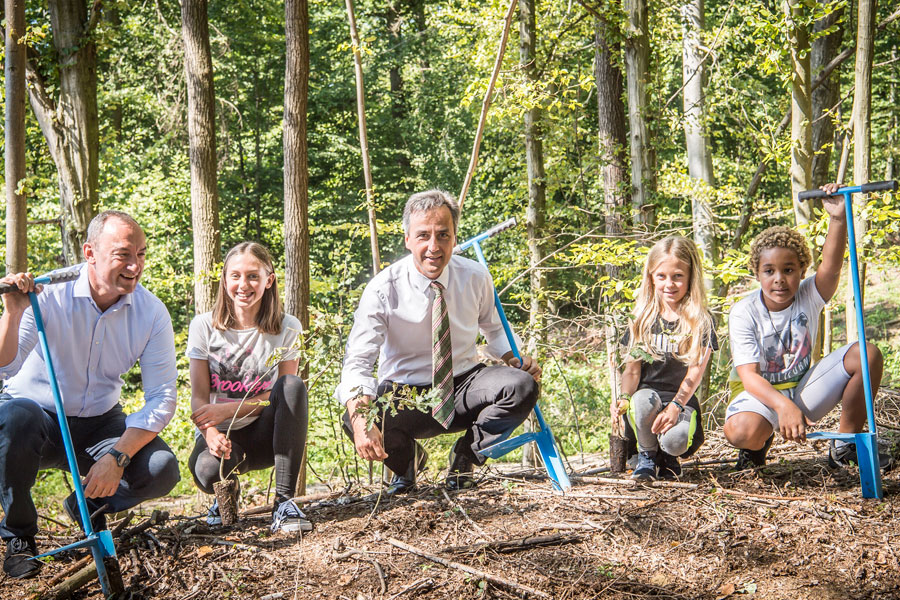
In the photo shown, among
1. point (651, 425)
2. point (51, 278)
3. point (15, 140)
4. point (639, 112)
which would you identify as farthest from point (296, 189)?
point (651, 425)

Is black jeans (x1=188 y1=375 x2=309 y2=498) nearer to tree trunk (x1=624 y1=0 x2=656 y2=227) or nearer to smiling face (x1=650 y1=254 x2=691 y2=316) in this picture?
smiling face (x1=650 y1=254 x2=691 y2=316)

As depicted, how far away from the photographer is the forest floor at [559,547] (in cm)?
272

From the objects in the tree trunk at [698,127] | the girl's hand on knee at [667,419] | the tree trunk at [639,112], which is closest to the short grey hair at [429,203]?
the girl's hand on knee at [667,419]

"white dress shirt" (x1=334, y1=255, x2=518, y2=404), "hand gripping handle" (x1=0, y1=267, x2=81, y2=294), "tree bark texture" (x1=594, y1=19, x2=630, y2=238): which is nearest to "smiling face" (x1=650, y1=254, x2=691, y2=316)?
"white dress shirt" (x1=334, y1=255, x2=518, y2=404)

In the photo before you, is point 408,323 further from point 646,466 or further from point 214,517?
point 646,466

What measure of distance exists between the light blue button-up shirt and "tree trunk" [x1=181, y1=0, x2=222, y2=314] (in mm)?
3659

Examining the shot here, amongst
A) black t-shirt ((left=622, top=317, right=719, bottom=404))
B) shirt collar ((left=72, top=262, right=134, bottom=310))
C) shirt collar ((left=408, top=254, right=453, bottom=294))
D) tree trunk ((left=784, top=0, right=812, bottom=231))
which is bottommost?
black t-shirt ((left=622, top=317, right=719, bottom=404))

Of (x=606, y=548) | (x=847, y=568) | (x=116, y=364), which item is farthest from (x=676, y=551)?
(x=116, y=364)

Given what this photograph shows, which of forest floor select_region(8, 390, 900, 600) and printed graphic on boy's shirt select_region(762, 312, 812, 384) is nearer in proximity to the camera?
forest floor select_region(8, 390, 900, 600)

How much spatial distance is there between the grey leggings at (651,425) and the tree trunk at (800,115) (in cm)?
213

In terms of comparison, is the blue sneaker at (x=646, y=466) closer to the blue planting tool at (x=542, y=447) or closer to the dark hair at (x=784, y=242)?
the blue planting tool at (x=542, y=447)

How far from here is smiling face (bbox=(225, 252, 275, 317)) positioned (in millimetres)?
3689

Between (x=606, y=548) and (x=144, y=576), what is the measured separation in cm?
181

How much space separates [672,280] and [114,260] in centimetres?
261
